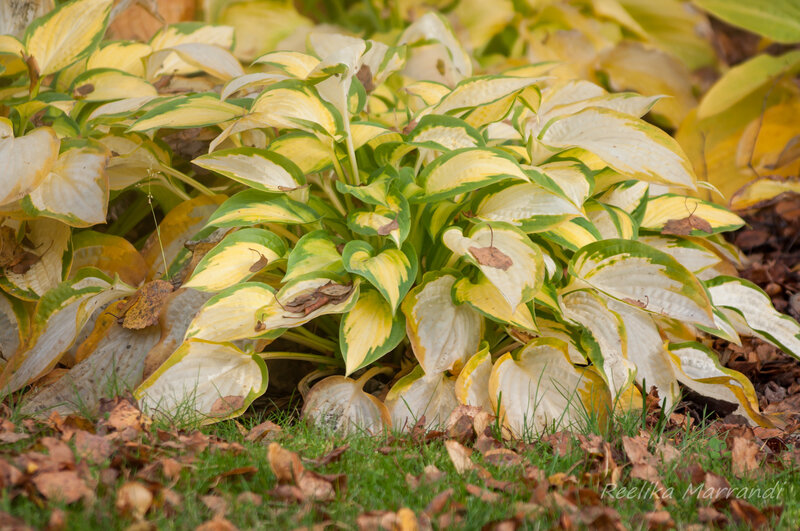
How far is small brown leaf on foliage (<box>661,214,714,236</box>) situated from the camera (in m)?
2.11

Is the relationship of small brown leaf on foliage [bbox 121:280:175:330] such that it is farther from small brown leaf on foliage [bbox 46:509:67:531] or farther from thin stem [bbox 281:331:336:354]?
small brown leaf on foliage [bbox 46:509:67:531]

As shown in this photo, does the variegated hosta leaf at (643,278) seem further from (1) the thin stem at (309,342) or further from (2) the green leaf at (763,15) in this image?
(2) the green leaf at (763,15)

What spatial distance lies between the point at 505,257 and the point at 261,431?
64 cm

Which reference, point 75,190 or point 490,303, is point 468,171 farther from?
point 75,190

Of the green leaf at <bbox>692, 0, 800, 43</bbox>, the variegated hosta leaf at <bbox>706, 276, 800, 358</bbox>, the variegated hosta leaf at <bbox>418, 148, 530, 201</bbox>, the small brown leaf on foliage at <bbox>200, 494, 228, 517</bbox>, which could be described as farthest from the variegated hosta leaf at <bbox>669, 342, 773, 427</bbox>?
the green leaf at <bbox>692, 0, 800, 43</bbox>

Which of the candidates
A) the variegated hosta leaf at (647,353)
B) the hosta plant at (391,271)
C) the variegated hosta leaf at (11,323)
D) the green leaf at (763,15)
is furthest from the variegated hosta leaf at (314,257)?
the green leaf at (763,15)

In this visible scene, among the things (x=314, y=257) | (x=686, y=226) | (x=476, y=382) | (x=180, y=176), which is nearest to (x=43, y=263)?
(x=180, y=176)

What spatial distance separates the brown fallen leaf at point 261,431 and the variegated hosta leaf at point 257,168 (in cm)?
55

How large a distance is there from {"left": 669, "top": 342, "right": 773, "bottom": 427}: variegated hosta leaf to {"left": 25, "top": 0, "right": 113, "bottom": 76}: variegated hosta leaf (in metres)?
1.82

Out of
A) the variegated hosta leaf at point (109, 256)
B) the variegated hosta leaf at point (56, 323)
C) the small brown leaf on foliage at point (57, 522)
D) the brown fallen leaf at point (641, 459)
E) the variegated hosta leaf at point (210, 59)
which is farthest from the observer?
the variegated hosta leaf at point (210, 59)

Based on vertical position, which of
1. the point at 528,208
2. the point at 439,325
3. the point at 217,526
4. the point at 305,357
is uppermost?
the point at 528,208

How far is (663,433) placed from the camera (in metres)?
1.72

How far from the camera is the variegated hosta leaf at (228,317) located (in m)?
1.69

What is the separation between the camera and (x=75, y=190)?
1880 mm
